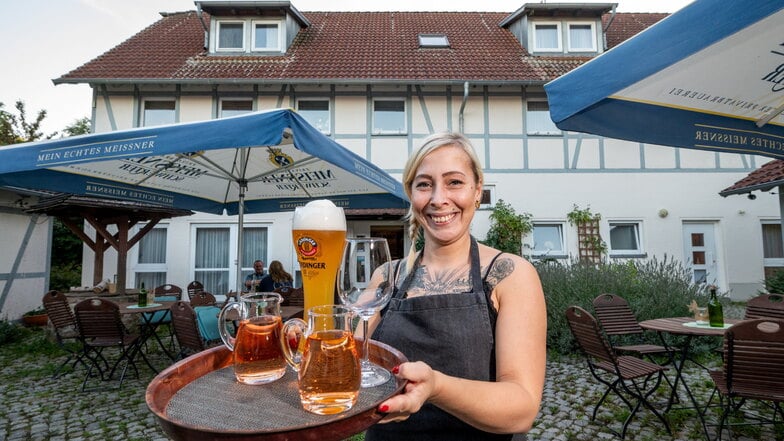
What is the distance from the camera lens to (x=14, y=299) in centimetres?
888

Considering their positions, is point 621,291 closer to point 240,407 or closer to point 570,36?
point 240,407

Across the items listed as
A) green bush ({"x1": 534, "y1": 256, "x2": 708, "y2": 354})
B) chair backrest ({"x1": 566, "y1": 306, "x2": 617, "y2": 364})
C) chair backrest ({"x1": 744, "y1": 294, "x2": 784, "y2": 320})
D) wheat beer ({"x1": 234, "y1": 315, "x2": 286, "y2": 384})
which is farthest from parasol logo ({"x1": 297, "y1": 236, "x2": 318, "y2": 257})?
green bush ({"x1": 534, "y1": 256, "x2": 708, "y2": 354})

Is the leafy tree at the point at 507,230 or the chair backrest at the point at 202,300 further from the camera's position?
the leafy tree at the point at 507,230

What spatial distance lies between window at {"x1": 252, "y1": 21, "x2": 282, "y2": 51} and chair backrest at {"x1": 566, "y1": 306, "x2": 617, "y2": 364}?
11.1 meters

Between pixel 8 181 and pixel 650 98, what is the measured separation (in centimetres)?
472

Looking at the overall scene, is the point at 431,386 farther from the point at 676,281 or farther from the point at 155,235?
the point at 155,235

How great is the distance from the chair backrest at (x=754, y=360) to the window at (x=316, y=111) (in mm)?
9613

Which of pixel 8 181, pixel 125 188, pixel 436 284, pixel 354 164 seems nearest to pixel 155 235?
pixel 125 188

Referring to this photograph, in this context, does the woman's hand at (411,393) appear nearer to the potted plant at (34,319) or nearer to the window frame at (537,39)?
the potted plant at (34,319)

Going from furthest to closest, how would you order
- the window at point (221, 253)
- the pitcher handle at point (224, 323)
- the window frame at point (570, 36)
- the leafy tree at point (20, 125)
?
the leafy tree at point (20, 125) → the window frame at point (570, 36) → the window at point (221, 253) → the pitcher handle at point (224, 323)

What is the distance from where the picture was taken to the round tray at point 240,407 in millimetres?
647

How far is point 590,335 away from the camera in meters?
3.54

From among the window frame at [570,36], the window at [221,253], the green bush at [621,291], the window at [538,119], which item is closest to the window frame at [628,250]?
the window at [538,119]

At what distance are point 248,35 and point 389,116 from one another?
4.82 meters
